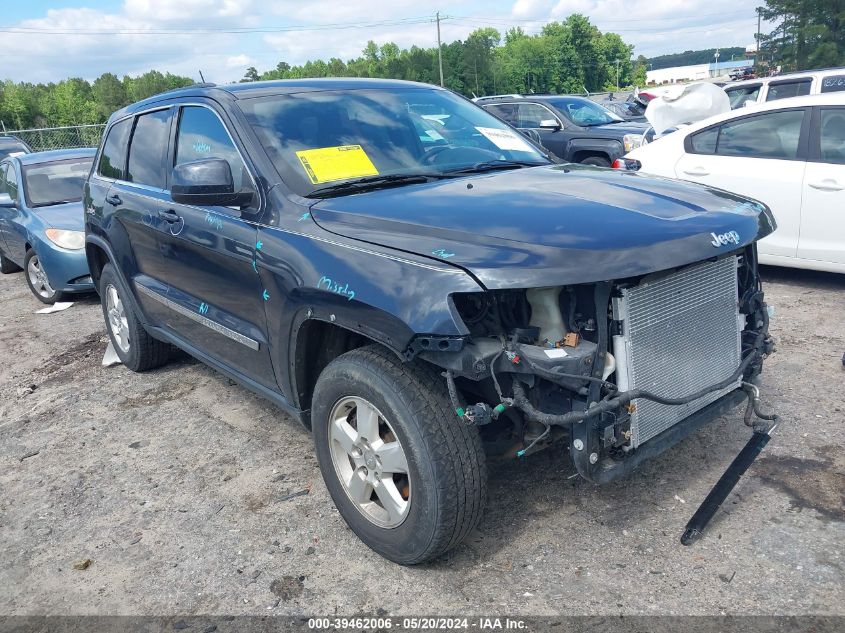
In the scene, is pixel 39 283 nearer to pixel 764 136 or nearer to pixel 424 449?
pixel 424 449

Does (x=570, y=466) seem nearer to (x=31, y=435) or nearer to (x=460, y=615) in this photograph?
(x=460, y=615)

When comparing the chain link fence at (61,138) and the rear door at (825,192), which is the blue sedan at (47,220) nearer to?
the rear door at (825,192)

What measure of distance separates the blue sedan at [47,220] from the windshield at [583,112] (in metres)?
6.96

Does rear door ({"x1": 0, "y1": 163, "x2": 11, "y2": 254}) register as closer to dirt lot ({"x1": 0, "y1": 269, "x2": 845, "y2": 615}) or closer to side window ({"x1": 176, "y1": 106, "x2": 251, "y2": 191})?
dirt lot ({"x1": 0, "y1": 269, "x2": 845, "y2": 615})

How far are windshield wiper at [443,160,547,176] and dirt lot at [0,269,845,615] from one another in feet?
4.69

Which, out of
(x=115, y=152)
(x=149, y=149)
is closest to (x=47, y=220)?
(x=115, y=152)

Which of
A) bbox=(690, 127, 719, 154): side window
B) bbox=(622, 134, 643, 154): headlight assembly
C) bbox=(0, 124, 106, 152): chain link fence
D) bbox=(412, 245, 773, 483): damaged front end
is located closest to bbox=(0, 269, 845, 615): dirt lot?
bbox=(412, 245, 773, 483): damaged front end

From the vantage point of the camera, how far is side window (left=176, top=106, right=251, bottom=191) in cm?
340

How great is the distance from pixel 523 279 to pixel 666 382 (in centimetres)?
77

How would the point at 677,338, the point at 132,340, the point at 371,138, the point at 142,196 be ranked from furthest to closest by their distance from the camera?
the point at 132,340 → the point at 142,196 → the point at 371,138 → the point at 677,338

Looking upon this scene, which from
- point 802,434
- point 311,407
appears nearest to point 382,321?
point 311,407

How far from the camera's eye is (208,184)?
10.4 feet

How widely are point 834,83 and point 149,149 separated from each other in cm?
906

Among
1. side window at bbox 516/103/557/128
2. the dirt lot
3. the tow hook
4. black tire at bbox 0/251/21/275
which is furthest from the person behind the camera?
side window at bbox 516/103/557/128
